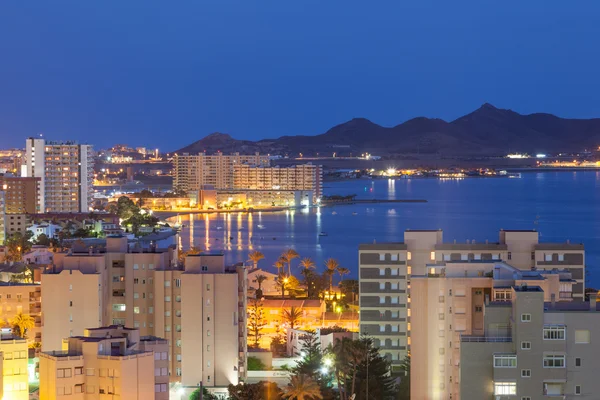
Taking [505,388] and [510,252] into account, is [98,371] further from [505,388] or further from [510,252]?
[510,252]

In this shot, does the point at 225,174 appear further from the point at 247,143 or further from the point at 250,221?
the point at 247,143

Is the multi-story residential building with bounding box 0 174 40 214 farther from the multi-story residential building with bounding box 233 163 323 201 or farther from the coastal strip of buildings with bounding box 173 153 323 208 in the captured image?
the multi-story residential building with bounding box 233 163 323 201

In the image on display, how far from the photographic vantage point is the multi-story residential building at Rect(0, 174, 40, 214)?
19906 millimetres

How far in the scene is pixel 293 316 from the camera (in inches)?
318

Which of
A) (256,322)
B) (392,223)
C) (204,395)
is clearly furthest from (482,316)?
(392,223)

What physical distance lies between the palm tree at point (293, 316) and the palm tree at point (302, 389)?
297 cm

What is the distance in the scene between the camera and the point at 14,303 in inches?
291

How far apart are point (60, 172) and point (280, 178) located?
50.6ft

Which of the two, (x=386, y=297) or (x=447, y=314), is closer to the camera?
(x=447, y=314)

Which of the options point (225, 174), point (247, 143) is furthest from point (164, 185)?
point (247, 143)

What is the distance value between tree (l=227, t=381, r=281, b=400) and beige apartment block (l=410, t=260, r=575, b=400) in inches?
33.7

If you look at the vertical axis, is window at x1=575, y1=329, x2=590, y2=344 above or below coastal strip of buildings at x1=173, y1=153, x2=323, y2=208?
below

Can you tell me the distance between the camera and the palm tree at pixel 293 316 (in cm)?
809

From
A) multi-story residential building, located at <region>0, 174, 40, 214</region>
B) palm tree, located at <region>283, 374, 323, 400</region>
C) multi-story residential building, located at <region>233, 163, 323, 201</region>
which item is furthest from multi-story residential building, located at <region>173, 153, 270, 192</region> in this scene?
palm tree, located at <region>283, 374, 323, 400</region>
